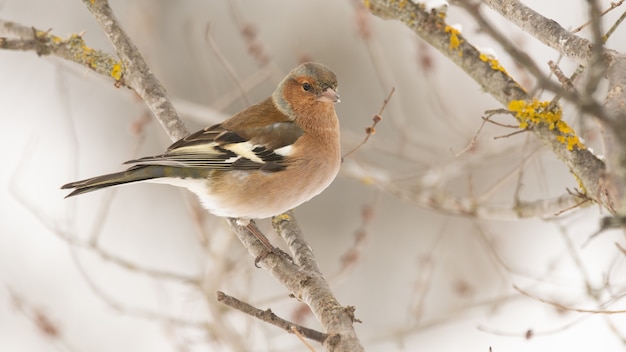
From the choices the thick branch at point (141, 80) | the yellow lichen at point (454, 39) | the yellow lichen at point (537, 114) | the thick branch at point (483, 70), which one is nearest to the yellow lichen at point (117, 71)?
the thick branch at point (141, 80)

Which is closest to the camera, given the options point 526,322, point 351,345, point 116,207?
point 351,345

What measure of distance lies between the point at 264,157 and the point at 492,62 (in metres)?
1.54

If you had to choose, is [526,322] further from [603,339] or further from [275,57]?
Answer: [275,57]

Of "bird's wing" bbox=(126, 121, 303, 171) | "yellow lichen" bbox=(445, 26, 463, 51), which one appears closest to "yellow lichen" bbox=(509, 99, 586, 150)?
"yellow lichen" bbox=(445, 26, 463, 51)

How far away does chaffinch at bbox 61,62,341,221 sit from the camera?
383 centimetres

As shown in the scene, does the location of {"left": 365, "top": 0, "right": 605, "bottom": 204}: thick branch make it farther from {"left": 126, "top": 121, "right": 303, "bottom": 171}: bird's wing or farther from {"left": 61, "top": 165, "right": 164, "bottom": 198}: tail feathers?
{"left": 61, "top": 165, "right": 164, "bottom": 198}: tail feathers

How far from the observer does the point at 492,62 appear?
309 cm

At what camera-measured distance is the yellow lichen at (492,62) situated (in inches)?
120

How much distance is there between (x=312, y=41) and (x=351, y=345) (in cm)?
730

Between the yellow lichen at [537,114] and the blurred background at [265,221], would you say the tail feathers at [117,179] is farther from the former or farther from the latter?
the blurred background at [265,221]

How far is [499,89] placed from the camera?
300cm

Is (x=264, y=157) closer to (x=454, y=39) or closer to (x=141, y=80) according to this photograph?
(x=141, y=80)

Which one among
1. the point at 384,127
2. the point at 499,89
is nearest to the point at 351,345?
the point at 499,89

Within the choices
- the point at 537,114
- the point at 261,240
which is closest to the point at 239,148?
the point at 261,240
